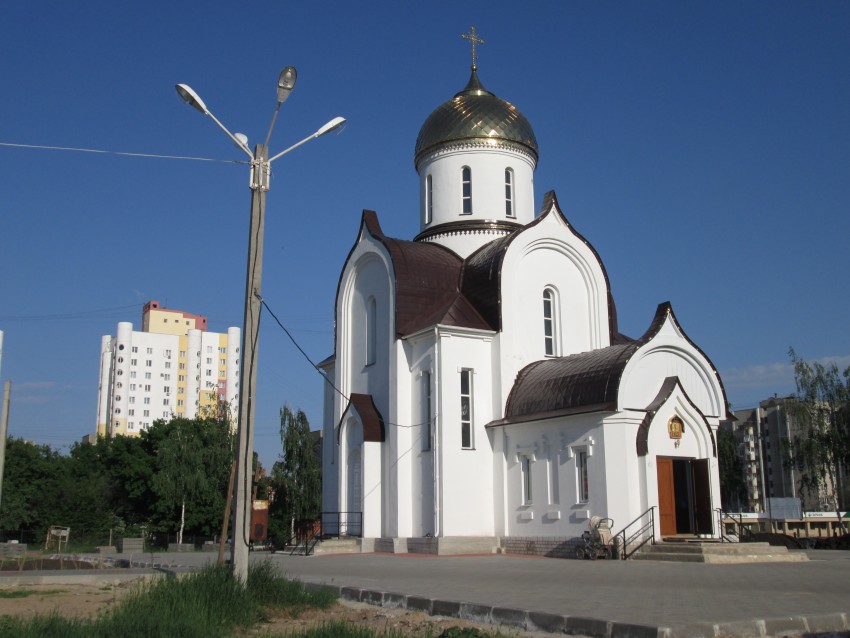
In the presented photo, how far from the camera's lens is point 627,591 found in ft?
36.8

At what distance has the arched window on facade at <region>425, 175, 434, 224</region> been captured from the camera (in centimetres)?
2800

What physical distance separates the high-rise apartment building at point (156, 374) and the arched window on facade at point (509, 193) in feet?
231

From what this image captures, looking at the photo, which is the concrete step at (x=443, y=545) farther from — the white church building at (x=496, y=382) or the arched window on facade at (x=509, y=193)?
the arched window on facade at (x=509, y=193)

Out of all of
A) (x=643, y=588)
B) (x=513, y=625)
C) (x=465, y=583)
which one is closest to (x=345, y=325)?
(x=465, y=583)

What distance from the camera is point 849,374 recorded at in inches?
1286

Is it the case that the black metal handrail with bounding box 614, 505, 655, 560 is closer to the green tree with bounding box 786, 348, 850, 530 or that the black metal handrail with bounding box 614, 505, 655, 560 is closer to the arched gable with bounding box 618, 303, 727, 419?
the arched gable with bounding box 618, 303, 727, 419

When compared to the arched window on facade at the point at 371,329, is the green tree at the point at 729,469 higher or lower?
lower

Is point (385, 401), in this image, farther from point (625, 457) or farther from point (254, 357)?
point (254, 357)

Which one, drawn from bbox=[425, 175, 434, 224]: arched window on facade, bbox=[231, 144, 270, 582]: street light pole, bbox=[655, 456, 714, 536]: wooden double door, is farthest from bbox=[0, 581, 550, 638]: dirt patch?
bbox=[425, 175, 434, 224]: arched window on facade

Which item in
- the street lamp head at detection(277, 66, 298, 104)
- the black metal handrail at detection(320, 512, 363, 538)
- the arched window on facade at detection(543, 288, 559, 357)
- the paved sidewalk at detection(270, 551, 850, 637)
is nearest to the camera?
the paved sidewalk at detection(270, 551, 850, 637)

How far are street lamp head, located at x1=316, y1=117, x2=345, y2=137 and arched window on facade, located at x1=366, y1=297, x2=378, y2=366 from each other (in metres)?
13.0

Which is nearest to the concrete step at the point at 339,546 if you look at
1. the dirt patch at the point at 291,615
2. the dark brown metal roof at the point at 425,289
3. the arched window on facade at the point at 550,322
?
the dark brown metal roof at the point at 425,289

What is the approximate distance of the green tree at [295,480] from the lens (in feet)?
136

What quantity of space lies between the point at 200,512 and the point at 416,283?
66.6ft
